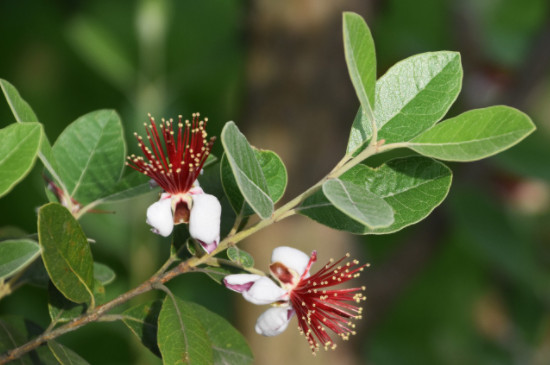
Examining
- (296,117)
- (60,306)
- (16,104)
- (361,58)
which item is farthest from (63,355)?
(296,117)

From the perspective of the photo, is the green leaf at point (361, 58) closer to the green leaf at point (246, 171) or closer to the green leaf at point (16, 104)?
the green leaf at point (246, 171)

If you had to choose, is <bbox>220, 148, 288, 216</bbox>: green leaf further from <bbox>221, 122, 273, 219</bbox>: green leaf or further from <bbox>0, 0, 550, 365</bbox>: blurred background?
<bbox>0, 0, 550, 365</bbox>: blurred background

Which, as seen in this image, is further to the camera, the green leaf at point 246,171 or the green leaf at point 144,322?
the green leaf at point 144,322

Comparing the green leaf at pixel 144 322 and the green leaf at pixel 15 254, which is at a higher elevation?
the green leaf at pixel 15 254

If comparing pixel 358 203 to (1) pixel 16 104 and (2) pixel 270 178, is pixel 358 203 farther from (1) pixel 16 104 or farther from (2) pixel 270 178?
(1) pixel 16 104

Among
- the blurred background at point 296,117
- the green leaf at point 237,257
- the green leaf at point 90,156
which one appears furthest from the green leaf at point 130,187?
the blurred background at point 296,117

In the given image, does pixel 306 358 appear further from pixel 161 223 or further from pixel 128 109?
pixel 161 223

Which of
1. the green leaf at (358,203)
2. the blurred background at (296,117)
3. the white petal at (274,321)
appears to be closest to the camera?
the green leaf at (358,203)
